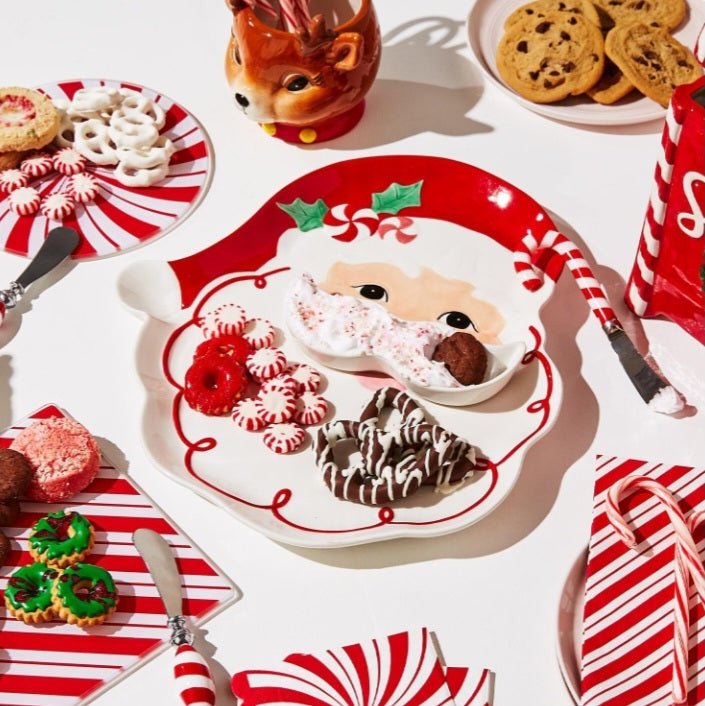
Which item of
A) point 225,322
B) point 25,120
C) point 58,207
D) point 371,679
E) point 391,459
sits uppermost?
point 25,120

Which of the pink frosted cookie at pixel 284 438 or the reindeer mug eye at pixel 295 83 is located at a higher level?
the reindeer mug eye at pixel 295 83

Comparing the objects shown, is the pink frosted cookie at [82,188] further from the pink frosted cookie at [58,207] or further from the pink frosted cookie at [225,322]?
the pink frosted cookie at [225,322]

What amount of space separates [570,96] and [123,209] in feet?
2.59

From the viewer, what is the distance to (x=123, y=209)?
58.3 inches

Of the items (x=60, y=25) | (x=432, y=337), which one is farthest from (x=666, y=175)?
(x=60, y=25)

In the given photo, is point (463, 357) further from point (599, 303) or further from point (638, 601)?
point (638, 601)

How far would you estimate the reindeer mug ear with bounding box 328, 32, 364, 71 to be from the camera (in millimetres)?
1375

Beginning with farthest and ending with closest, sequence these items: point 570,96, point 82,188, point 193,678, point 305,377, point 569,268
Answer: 1. point 570,96
2. point 82,188
3. point 569,268
4. point 305,377
5. point 193,678

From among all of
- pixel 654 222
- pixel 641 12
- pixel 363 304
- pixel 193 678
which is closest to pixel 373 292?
pixel 363 304

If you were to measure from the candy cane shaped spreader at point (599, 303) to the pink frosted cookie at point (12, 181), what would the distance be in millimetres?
787

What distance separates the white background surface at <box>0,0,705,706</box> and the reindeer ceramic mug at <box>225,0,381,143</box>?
130mm

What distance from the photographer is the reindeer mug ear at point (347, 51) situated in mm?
1375

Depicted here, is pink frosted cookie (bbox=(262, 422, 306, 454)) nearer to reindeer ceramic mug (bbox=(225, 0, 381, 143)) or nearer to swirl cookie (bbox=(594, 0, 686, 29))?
reindeer ceramic mug (bbox=(225, 0, 381, 143))

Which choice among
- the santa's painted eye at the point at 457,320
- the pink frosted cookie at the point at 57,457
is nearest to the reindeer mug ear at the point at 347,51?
the santa's painted eye at the point at 457,320
